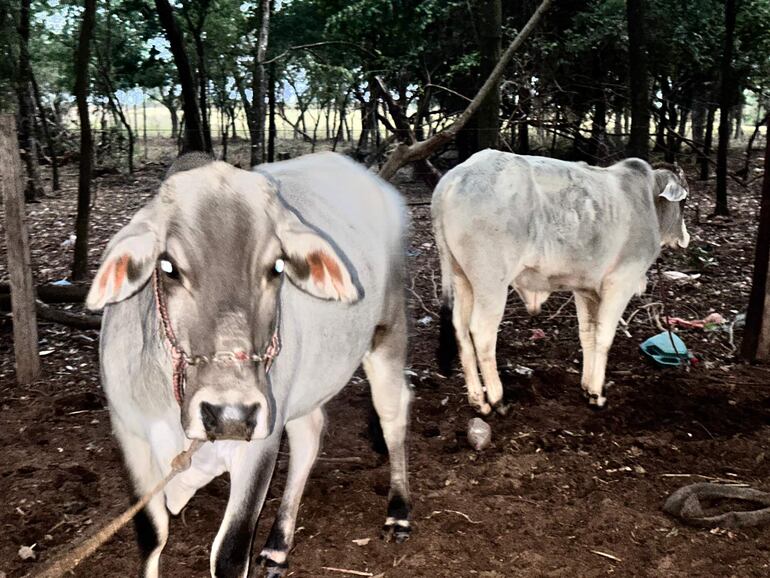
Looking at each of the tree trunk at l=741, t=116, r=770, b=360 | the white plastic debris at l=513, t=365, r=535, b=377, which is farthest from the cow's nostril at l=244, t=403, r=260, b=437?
the tree trunk at l=741, t=116, r=770, b=360

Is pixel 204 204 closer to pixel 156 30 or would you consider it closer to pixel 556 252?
pixel 556 252

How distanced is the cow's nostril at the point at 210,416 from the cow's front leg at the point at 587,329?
3.38m

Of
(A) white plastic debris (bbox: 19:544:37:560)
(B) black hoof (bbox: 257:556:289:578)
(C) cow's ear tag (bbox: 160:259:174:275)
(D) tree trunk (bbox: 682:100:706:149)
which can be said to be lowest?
(B) black hoof (bbox: 257:556:289:578)

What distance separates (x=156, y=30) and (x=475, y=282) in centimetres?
1771

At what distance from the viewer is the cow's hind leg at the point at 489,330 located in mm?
4582

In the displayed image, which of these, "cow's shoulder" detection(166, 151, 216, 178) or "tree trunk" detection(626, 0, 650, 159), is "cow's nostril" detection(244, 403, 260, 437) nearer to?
"cow's shoulder" detection(166, 151, 216, 178)

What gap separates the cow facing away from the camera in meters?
4.56

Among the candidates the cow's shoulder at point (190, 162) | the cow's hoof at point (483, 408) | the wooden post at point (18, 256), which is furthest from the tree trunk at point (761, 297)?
the wooden post at point (18, 256)

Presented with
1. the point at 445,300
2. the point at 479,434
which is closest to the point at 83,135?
the point at 445,300

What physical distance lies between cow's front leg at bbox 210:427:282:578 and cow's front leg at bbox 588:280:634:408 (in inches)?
113

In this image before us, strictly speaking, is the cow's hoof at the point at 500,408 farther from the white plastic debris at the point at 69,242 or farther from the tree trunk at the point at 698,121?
the tree trunk at the point at 698,121

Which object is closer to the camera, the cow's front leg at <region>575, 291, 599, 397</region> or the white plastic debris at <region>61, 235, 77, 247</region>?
the cow's front leg at <region>575, 291, 599, 397</region>

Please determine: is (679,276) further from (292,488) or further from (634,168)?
(292,488)

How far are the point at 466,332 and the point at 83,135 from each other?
11.2ft
